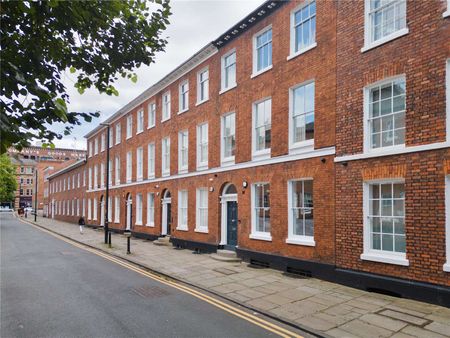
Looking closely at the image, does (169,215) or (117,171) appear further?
(117,171)

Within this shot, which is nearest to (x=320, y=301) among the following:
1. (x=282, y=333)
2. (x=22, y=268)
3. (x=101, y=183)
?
(x=282, y=333)

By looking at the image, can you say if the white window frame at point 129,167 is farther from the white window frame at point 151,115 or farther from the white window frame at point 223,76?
the white window frame at point 223,76

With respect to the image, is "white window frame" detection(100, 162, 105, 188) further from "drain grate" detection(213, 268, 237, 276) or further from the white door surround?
"drain grate" detection(213, 268, 237, 276)

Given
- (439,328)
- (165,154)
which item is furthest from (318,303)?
(165,154)

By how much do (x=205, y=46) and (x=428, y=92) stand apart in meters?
11.7

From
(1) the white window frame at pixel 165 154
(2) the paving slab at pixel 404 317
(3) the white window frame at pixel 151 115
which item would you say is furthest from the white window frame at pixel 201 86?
(2) the paving slab at pixel 404 317

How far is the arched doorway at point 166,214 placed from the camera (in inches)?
873

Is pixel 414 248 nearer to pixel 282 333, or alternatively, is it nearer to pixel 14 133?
pixel 282 333

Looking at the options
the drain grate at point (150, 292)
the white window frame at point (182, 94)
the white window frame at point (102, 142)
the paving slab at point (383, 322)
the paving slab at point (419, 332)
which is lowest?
the drain grate at point (150, 292)

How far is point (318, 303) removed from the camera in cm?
848

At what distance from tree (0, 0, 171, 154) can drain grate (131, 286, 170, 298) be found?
574cm

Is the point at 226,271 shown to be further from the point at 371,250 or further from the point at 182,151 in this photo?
the point at 182,151

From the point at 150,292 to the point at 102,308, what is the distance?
1809mm

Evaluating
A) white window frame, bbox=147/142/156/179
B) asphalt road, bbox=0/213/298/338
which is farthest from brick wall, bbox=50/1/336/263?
asphalt road, bbox=0/213/298/338
